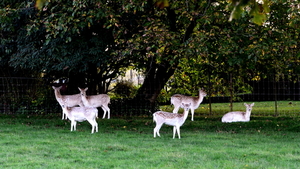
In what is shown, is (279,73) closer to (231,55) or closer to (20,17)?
(231,55)

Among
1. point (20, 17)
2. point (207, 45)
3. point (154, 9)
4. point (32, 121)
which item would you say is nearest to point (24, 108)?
point (32, 121)

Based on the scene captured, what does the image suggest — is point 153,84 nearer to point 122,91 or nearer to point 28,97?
point 122,91

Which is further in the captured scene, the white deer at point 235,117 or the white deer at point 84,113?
the white deer at point 235,117

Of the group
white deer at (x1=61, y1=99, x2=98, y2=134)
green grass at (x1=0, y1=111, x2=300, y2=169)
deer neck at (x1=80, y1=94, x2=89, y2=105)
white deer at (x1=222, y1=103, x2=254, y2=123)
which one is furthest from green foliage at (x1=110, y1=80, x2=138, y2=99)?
white deer at (x1=61, y1=99, x2=98, y2=134)

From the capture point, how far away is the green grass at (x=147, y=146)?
28.0 ft

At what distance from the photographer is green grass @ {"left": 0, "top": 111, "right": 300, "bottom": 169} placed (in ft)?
28.0

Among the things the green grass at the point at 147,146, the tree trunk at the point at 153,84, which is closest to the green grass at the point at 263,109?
the tree trunk at the point at 153,84

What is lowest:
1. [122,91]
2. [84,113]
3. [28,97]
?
[84,113]

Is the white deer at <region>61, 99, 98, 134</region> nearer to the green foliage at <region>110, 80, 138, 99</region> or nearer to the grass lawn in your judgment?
the grass lawn

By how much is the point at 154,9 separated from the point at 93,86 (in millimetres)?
4946

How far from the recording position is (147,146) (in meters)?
10.4

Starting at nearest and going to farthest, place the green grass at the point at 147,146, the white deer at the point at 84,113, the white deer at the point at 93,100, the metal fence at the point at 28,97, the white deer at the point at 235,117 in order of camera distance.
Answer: the green grass at the point at 147,146 → the white deer at the point at 84,113 → the white deer at the point at 235,117 → the white deer at the point at 93,100 → the metal fence at the point at 28,97

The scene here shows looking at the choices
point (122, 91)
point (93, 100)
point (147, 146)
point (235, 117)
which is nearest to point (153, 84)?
point (122, 91)

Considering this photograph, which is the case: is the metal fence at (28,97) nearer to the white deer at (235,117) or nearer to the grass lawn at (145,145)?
the grass lawn at (145,145)
